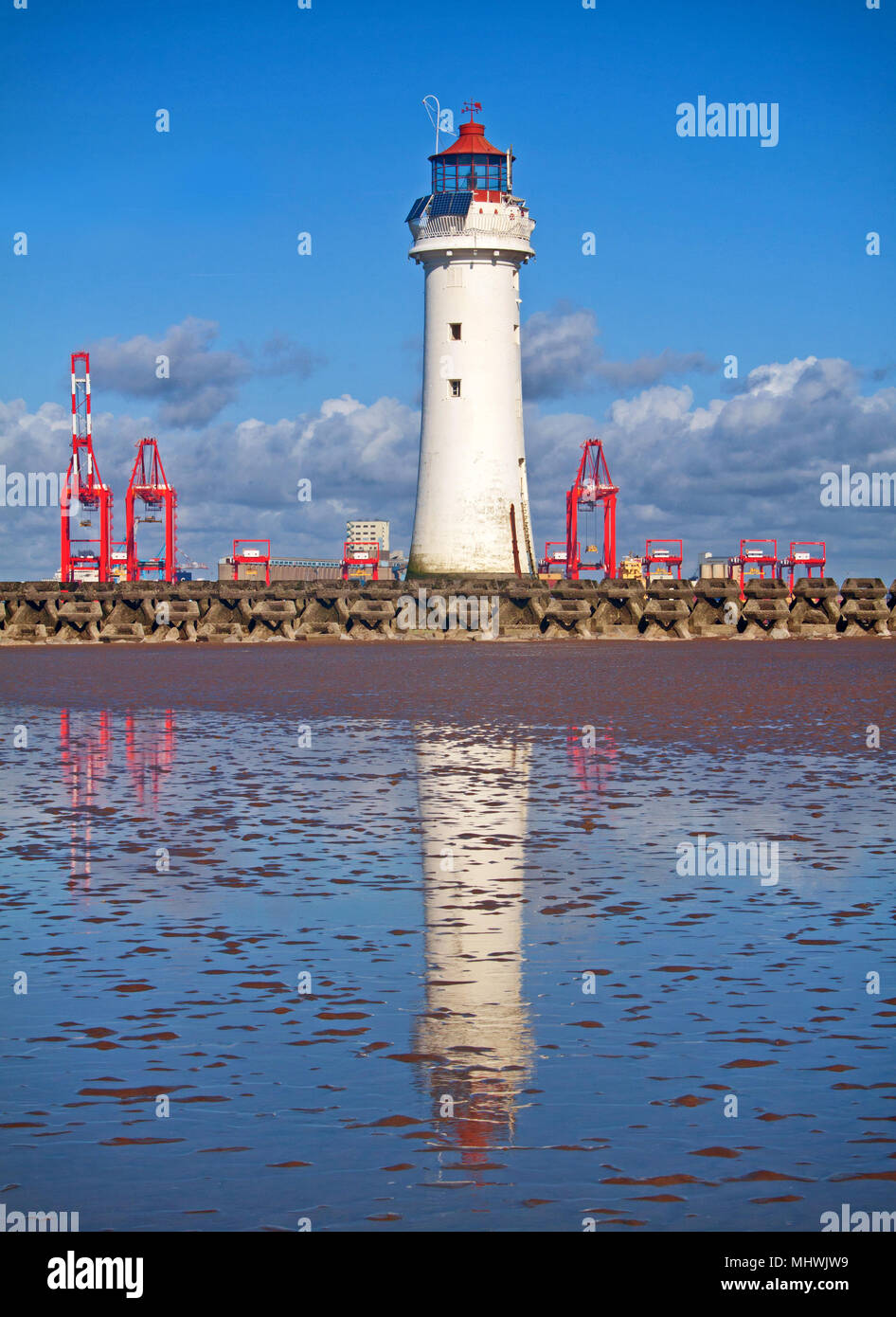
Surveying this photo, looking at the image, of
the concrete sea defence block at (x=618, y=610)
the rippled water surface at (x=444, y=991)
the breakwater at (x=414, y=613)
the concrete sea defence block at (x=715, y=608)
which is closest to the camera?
the rippled water surface at (x=444, y=991)

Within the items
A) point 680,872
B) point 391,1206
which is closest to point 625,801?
point 680,872

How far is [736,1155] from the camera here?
4.13m

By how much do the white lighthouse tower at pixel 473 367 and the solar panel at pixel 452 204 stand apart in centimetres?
4

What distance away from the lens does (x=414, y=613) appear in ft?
155

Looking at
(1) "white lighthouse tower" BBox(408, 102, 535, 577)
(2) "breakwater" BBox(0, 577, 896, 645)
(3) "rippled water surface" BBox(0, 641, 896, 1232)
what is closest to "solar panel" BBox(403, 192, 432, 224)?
(1) "white lighthouse tower" BBox(408, 102, 535, 577)

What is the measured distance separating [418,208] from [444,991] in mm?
49755

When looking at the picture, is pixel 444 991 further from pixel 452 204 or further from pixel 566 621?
pixel 452 204

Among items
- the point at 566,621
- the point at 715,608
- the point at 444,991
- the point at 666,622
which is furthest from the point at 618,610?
the point at 444,991

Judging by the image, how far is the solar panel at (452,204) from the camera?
5166 cm

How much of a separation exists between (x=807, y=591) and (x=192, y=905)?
4398 cm

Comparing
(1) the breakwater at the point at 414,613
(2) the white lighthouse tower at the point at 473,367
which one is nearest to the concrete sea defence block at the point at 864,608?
(1) the breakwater at the point at 414,613

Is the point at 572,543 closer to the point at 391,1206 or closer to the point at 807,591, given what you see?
the point at 807,591

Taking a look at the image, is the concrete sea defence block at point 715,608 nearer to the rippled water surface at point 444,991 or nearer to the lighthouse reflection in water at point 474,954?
the rippled water surface at point 444,991

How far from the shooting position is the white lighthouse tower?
2031 inches
